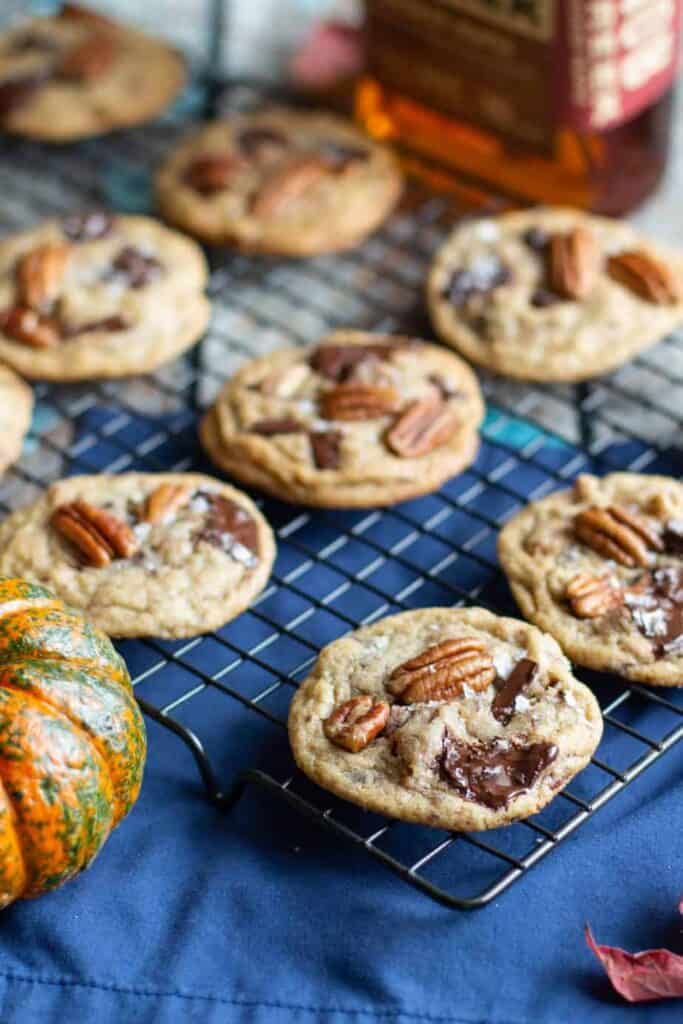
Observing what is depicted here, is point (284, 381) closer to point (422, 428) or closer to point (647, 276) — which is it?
point (422, 428)

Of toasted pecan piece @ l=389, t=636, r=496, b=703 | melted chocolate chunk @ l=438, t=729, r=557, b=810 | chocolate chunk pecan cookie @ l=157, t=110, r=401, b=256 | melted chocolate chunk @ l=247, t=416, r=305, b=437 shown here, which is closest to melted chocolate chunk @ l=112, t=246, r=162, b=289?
chocolate chunk pecan cookie @ l=157, t=110, r=401, b=256

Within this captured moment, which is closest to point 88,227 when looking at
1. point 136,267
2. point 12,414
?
point 136,267

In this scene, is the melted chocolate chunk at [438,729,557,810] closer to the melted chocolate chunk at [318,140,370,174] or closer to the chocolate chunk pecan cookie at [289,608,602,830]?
the chocolate chunk pecan cookie at [289,608,602,830]

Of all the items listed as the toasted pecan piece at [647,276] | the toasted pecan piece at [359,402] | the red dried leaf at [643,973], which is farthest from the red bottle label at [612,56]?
the red dried leaf at [643,973]

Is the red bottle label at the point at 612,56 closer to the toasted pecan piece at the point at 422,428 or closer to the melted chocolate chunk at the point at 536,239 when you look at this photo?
the melted chocolate chunk at the point at 536,239

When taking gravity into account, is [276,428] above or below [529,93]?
below

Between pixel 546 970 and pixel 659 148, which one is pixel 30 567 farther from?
pixel 659 148
